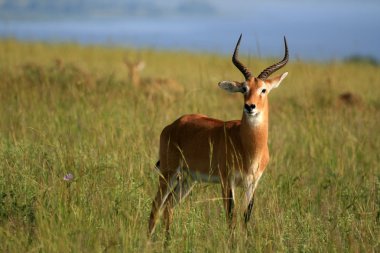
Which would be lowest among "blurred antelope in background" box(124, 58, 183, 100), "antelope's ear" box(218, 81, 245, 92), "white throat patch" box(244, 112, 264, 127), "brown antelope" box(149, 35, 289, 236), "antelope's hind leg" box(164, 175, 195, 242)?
"blurred antelope in background" box(124, 58, 183, 100)

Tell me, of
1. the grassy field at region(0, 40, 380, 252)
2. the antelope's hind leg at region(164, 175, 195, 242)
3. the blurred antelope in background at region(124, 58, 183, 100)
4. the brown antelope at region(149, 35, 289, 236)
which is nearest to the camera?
the grassy field at region(0, 40, 380, 252)

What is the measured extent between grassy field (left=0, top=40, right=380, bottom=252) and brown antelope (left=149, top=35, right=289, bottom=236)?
14cm

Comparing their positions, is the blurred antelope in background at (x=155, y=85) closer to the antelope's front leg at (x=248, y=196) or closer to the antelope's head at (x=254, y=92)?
the antelope's head at (x=254, y=92)

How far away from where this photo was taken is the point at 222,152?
5809 millimetres

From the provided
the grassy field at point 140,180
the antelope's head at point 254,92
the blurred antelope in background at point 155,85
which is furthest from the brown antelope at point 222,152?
the blurred antelope in background at point 155,85

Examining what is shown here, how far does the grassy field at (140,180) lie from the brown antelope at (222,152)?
0.14 m

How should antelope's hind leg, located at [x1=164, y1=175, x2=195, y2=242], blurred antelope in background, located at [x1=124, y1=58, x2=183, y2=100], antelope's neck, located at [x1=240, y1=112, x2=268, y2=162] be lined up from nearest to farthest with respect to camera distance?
1. antelope's neck, located at [x1=240, y1=112, x2=268, y2=162]
2. antelope's hind leg, located at [x1=164, y1=175, x2=195, y2=242]
3. blurred antelope in background, located at [x1=124, y1=58, x2=183, y2=100]

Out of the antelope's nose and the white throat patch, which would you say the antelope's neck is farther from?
the antelope's nose

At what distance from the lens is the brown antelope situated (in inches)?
223

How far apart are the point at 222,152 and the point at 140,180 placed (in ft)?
3.17

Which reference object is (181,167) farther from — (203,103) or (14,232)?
(203,103)

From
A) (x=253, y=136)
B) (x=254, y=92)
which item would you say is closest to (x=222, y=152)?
(x=253, y=136)

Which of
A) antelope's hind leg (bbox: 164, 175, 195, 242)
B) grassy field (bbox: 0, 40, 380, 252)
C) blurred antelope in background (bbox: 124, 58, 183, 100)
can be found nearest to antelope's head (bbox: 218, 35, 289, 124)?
grassy field (bbox: 0, 40, 380, 252)

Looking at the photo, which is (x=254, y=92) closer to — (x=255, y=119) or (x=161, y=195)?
(x=255, y=119)
